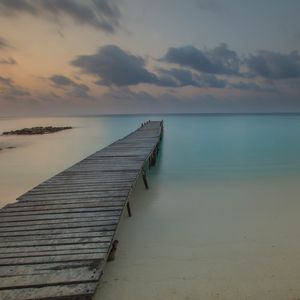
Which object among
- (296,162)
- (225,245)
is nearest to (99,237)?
(225,245)

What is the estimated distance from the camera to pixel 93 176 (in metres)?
7.63

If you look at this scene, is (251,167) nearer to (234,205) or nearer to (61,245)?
(234,205)

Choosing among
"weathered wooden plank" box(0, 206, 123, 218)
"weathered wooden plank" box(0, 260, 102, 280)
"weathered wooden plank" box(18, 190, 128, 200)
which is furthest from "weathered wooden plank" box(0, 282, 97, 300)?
"weathered wooden plank" box(18, 190, 128, 200)

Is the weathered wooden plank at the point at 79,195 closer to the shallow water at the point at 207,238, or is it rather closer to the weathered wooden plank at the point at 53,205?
the weathered wooden plank at the point at 53,205

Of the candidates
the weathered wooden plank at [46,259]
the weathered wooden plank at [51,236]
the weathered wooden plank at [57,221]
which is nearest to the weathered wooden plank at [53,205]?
the weathered wooden plank at [57,221]

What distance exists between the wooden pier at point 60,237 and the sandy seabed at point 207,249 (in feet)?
2.80

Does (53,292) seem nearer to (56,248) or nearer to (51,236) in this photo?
(56,248)

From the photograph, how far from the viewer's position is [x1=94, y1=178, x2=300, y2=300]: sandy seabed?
411cm

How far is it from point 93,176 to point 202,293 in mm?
4486

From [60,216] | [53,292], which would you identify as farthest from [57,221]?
[53,292]

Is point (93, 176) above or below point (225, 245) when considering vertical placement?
above

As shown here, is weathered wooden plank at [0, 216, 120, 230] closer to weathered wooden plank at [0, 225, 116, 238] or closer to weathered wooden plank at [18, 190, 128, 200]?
weathered wooden plank at [0, 225, 116, 238]

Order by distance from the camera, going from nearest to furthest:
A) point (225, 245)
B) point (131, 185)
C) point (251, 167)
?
point (225, 245) < point (131, 185) < point (251, 167)

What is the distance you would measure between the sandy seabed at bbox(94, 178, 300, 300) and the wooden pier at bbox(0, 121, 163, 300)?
85cm
